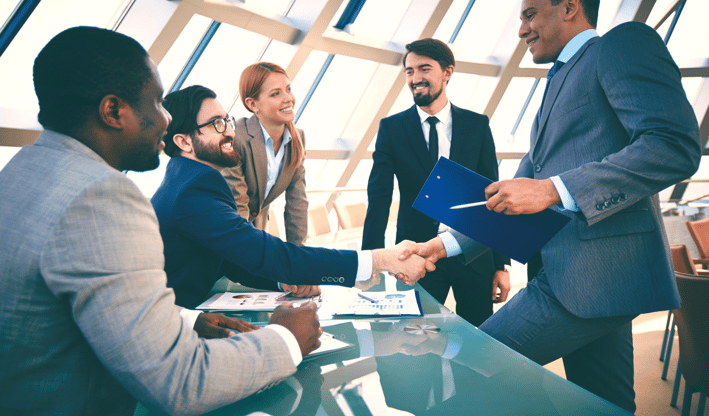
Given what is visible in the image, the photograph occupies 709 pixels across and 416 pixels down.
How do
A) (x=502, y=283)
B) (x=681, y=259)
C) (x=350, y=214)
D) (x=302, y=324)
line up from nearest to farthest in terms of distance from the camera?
1. (x=302, y=324)
2. (x=502, y=283)
3. (x=681, y=259)
4. (x=350, y=214)

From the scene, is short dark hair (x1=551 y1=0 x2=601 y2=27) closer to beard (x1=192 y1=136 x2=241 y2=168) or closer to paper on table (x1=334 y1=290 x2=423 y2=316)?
paper on table (x1=334 y1=290 x2=423 y2=316)

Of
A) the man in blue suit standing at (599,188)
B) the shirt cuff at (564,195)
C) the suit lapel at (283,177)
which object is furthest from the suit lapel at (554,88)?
the suit lapel at (283,177)

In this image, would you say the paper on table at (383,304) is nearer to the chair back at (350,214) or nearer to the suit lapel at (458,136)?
the suit lapel at (458,136)

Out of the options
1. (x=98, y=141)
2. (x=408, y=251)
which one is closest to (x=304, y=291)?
(x=408, y=251)

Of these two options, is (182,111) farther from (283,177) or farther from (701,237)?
(701,237)

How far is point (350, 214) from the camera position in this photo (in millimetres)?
5227

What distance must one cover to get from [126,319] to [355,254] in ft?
2.88

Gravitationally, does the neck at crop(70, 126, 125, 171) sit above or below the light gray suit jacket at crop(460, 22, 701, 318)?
Answer: below

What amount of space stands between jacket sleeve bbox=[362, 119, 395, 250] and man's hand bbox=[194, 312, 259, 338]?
102cm

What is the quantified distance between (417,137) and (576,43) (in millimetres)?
984

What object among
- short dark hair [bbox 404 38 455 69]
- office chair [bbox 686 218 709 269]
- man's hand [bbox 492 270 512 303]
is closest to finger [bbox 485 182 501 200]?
man's hand [bbox 492 270 512 303]

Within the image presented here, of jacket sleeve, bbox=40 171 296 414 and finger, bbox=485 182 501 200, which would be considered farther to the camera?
finger, bbox=485 182 501 200

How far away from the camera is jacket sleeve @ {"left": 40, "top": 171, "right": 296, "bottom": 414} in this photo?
1.94ft

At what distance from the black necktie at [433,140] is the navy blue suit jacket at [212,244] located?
3.01 ft
